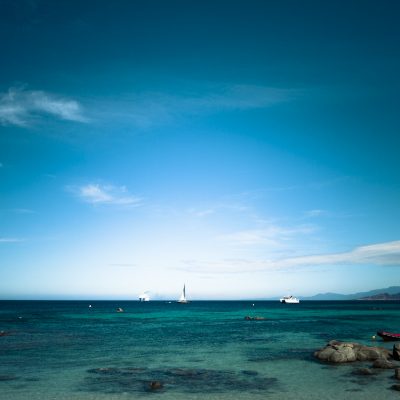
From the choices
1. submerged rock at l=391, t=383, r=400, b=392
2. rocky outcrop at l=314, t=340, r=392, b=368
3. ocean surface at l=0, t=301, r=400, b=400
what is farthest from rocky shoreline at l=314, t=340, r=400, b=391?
submerged rock at l=391, t=383, r=400, b=392

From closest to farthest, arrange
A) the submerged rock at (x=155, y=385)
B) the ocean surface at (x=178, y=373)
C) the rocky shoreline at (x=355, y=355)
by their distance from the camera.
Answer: the ocean surface at (x=178, y=373), the submerged rock at (x=155, y=385), the rocky shoreline at (x=355, y=355)

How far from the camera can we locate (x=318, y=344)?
5356 cm

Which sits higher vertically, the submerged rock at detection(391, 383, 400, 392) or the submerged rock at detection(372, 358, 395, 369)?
the submerged rock at detection(372, 358, 395, 369)

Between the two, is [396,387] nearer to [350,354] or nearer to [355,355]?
[350,354]

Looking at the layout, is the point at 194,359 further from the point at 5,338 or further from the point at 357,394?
the point at 5,338

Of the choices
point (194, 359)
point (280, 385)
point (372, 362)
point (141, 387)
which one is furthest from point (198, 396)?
point (372, 362)

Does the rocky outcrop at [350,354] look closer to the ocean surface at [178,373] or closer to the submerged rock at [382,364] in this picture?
the ocean surface at [178,373]

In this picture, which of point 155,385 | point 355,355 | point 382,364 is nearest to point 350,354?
point 355,355

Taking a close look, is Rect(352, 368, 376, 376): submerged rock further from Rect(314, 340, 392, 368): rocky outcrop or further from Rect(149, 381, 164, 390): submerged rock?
Rect(149, 381, 164, 390): submerged rock

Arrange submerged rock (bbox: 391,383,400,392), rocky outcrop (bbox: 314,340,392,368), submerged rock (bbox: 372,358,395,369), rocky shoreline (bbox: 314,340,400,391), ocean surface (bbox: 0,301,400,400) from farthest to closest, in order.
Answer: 1. rocky outcrop (bbox: 314,340,392,368)
2. rocky shoreline (bbox: 314,340,400,391)
3. submerged rock (bbox: 372,358,395,369)
4. ocean surface (bbox: 0,301,400,400)
5. submerged rock (bbox: 391,383,400,392)

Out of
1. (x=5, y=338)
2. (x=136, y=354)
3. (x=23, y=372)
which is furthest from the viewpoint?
(x=5, y=338)

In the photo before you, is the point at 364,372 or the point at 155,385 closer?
the point at 155,385

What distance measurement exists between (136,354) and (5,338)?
27804 mm

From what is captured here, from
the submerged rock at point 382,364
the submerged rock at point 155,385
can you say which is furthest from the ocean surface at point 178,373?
the submerged rock at point 382,364
